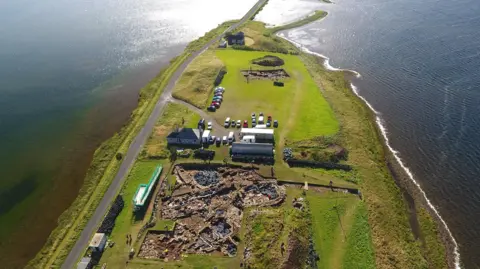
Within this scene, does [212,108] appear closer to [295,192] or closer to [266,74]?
[266,74]

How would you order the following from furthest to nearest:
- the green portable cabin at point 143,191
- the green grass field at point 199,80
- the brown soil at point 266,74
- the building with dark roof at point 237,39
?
1. the building with dark roof at point 237,39
2. the brown soil at point 266,74
3. the green grass field at point 199,80
4. the green portable cabin at point 143,191

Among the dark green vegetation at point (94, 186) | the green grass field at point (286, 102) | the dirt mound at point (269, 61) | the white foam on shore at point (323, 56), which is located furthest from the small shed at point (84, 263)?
the white foam on shore at point (323, 56)

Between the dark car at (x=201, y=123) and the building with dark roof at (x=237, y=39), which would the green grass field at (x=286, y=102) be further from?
the building with dark roof at (x=237, y=39)

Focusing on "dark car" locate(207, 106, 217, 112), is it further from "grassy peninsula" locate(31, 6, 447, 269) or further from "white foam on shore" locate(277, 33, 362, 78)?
"white foam on shore" locate(277, 33, 362, 78)

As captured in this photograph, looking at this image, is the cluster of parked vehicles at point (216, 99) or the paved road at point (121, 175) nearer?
the paved road at point (121, 175)

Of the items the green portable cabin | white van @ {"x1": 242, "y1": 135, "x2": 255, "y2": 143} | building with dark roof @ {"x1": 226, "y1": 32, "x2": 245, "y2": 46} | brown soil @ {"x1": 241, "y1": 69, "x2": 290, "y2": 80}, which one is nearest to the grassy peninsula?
the green portable cabin

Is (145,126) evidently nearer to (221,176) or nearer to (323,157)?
(221,176)

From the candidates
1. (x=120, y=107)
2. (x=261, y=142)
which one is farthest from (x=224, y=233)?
(x=120, y=107)
